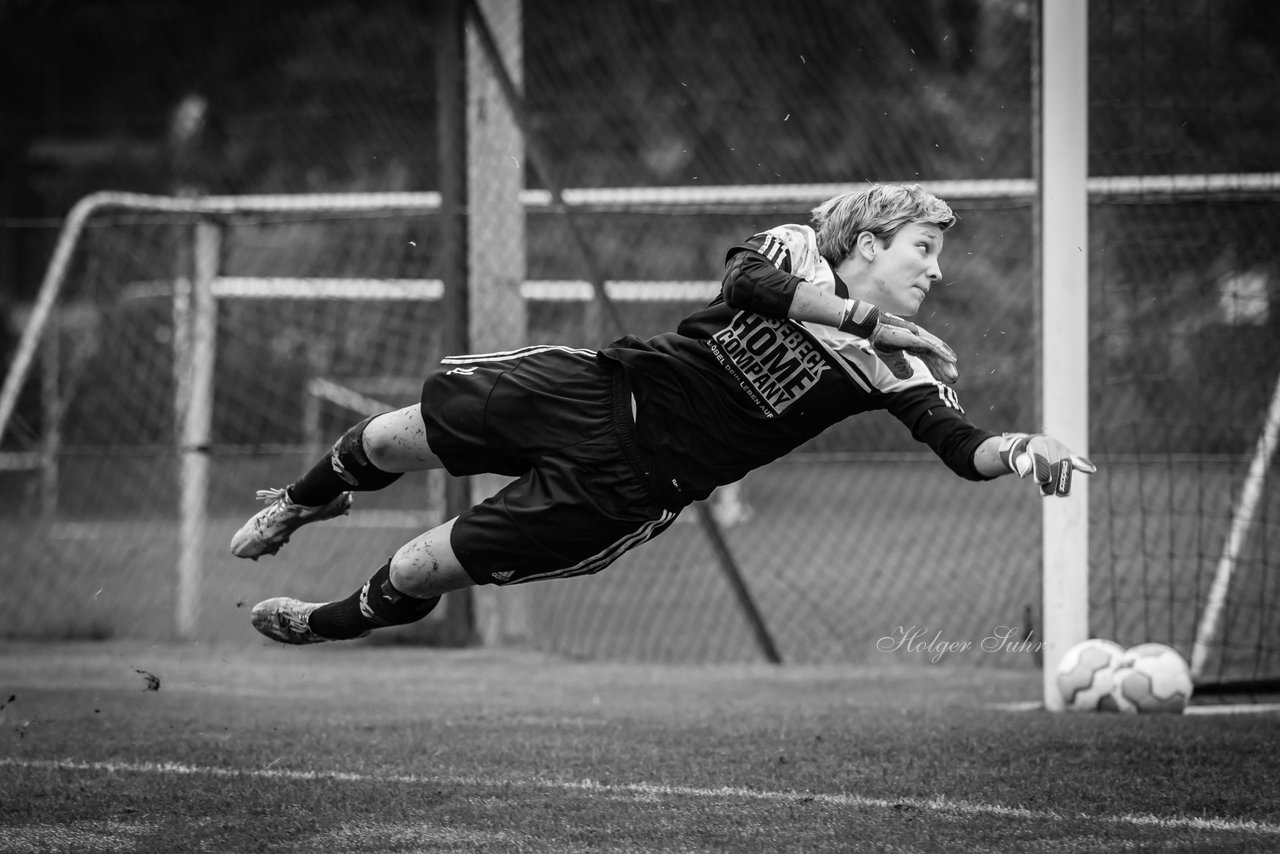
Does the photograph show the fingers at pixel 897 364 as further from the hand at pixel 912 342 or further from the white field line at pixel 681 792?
the white field line at pixel 681 792

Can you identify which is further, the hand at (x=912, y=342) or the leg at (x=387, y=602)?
the leg at (x=387, y=602)

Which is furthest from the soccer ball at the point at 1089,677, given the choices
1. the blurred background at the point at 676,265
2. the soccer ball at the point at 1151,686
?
the blurred background at the point at 676,265

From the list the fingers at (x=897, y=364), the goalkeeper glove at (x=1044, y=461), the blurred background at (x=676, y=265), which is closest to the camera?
the goalkeeper glove at (x=1044, y=461)

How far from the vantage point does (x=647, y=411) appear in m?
4.60

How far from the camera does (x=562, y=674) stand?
7.59 m

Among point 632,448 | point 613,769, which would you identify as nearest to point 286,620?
point 613,769

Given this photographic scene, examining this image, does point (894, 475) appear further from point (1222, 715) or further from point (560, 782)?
point (560, 782)

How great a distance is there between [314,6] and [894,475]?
13.7m

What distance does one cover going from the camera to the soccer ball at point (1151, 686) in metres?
5.96

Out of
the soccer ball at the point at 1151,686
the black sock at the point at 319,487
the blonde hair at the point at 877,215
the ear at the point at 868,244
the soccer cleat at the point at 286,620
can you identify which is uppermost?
the blonde hair at the point at 877,215

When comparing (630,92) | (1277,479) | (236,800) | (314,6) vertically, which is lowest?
(236,800)

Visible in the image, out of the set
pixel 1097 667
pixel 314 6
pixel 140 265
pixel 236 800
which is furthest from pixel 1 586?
pixel 314 6

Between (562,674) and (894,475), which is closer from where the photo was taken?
(562,674)

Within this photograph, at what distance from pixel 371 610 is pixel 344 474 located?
1.56 ft
